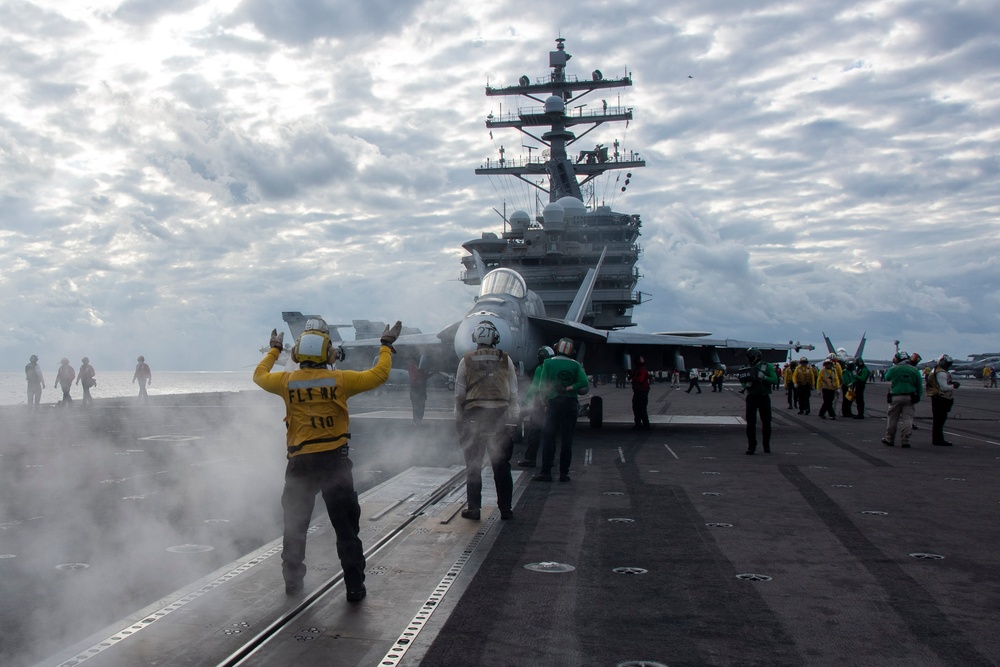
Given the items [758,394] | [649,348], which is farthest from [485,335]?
[649,348]

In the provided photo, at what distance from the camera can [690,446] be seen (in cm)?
1655

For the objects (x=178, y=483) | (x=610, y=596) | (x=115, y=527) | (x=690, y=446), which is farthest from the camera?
(x=690, y=446)

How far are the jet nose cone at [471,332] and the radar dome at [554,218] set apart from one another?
1882 inches

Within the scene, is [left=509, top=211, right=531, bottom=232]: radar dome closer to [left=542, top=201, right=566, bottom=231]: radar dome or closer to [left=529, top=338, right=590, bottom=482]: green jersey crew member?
[left=542, top=201, right=566, bottom=231]: radar dome

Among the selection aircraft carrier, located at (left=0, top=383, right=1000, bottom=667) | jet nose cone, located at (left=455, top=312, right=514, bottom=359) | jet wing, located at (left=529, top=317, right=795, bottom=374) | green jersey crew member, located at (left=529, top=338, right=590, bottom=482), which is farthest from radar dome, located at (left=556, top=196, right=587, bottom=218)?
green jersey crew member, located at (left=529, top=338, right=590, bottom=482)

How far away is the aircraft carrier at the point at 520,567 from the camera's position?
15.4 feet

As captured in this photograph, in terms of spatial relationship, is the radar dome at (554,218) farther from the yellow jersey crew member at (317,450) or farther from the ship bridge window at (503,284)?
the yellow jersey crew member at (317,450)

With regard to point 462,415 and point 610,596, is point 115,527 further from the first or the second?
point 610,596

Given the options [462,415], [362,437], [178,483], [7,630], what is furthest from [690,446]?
[7,630]

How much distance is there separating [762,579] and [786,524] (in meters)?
2.40

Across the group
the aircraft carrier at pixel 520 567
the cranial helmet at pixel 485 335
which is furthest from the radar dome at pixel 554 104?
the cranial helmet at pixel 485 335

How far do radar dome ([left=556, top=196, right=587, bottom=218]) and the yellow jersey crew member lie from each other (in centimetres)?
5999

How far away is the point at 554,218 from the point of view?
63.3m

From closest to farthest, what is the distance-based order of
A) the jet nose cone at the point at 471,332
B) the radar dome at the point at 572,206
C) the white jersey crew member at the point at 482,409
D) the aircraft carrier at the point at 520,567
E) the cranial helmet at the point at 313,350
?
1. the aircraft carrier at the point at 520,567
2. the cranial helmet at the point at 313,350
3. the white jersey crew member at the point at 482,409
4. the jet nose cone at the point at 471,332
5. the radar dome at the point at 572,206
